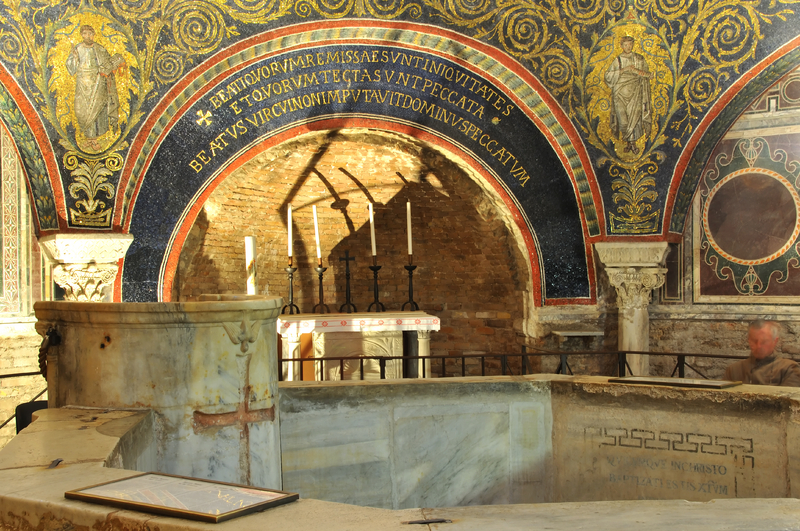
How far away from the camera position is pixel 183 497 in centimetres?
188

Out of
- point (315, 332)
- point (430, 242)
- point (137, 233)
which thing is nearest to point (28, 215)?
point (137, 233)

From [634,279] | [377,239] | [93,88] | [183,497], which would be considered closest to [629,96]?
[634,279]

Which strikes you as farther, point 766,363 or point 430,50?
point 430,50

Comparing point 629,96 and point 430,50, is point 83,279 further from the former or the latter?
point 629,96

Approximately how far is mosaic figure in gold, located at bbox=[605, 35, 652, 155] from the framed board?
6.12 metres

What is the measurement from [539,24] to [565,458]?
15.6 ft

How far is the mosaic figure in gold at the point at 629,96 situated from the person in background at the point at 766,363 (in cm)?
316

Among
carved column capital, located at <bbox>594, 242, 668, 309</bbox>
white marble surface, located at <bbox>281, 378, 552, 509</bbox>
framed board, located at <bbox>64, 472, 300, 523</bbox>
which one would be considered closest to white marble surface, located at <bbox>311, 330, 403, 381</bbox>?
carved column capital, located at <bbox>594, 242, 668, 309</bbox>

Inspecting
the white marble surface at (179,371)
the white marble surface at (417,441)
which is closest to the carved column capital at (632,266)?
the white marble surface at (417,441)

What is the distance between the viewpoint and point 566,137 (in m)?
7.14

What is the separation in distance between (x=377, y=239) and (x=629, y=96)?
12.4ft

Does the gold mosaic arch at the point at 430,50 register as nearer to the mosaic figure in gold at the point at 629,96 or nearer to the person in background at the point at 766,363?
the mosaic figure in gold at the point at 629,96

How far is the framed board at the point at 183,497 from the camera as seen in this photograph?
1769 mm

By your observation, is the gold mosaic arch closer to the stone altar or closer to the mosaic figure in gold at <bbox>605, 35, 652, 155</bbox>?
the mosaic figure in gold at <bbox>605, 35, 652, 155</bbox>
